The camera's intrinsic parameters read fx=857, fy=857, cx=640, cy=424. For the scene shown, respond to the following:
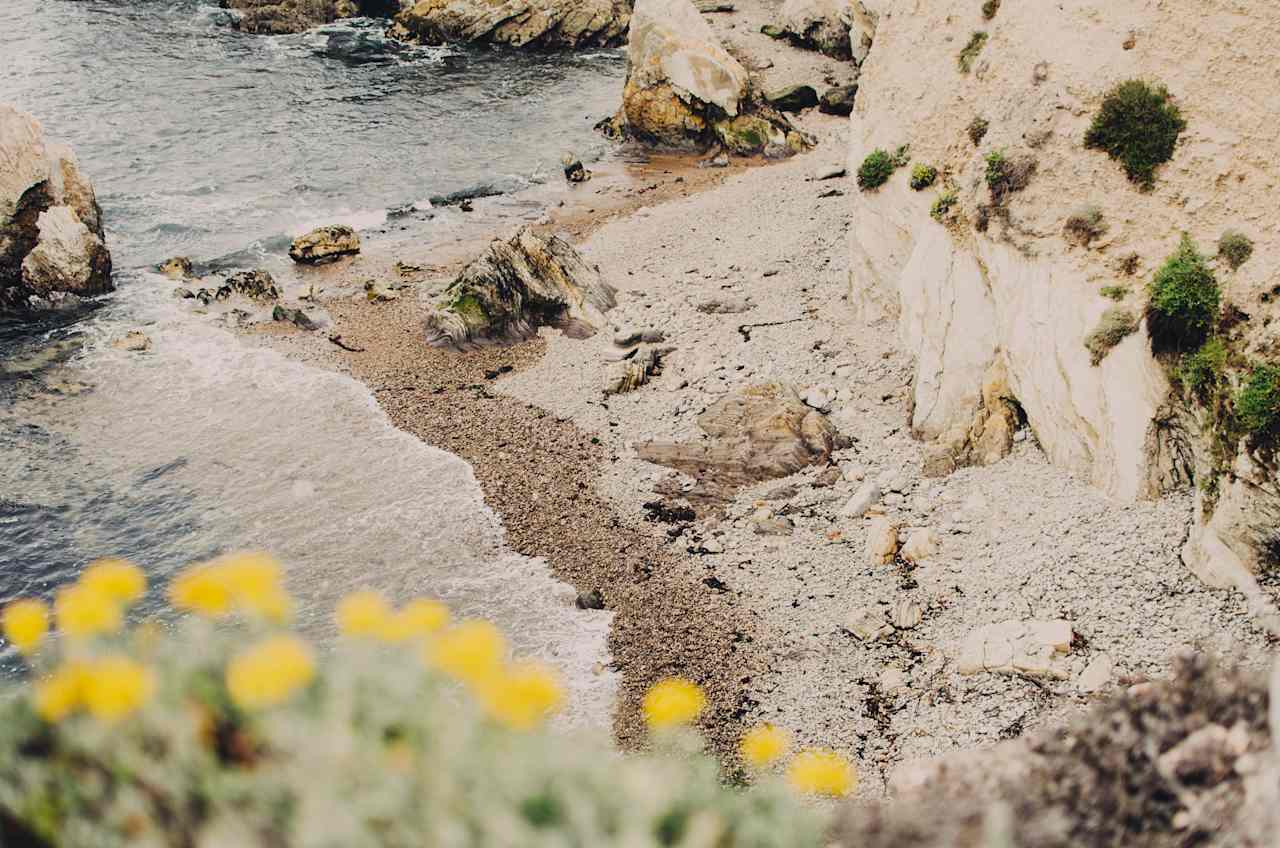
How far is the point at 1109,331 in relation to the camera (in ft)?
61.8

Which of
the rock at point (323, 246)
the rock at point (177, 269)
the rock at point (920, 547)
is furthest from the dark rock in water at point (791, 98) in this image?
the rock at point (920, 547)

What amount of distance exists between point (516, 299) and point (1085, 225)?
20.4 m

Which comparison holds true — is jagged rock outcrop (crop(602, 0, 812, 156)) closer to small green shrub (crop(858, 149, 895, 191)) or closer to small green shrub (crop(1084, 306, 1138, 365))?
small green shrub (crop(858, 149, 895, 191))

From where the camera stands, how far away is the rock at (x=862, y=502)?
21.7 m

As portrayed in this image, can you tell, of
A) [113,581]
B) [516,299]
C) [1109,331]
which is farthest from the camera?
[516,299]

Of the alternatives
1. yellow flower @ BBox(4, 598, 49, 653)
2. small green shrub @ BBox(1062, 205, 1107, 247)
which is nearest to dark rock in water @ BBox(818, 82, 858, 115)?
small green shrub @ BBox(1062, 205, 1107, 247)

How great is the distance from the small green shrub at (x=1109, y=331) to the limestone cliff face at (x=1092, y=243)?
17cm

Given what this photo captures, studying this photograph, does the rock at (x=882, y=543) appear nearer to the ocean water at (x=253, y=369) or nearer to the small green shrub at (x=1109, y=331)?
the small green shrub at (x=1109, y=331)

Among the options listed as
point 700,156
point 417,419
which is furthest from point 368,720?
point 700,156

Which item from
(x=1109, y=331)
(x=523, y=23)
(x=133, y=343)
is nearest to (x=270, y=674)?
(x=1109, y=331)

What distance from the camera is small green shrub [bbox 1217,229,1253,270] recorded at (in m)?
18.0

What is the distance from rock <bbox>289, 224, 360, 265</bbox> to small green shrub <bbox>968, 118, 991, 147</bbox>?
2892cm

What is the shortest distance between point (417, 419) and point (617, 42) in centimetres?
5872

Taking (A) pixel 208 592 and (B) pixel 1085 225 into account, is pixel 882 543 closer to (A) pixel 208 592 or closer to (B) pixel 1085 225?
(B) pixel 1085 225
